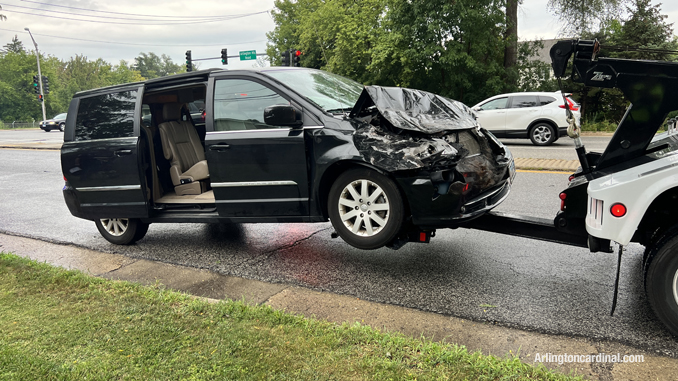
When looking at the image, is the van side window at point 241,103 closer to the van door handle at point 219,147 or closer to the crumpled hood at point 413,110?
the van door handle at point 219,147

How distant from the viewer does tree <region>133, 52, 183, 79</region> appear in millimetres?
144500

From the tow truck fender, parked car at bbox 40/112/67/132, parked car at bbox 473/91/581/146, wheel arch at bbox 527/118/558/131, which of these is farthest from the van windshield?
parked car at bbox 40/112/67/132

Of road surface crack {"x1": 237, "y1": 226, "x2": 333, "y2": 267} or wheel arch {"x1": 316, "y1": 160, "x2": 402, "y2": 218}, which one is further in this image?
road surface crack {"x1": 237, "y1": 226, "x2": 333, "y2": 267}

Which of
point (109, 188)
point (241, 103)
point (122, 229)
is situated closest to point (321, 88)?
point (241, 103)

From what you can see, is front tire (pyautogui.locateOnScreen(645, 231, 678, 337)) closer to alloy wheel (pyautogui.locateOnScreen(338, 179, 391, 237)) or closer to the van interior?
alloy wheel (pyautogui.locateOnScreen(338, 179, 391, 237))

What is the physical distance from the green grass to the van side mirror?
1612 millimetres

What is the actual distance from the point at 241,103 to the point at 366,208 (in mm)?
1723

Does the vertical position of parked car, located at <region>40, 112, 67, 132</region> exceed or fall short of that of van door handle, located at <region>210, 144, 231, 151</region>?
it exceeds it

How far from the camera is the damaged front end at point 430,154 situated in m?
3.79

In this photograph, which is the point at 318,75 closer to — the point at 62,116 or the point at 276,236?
the point at 276,236

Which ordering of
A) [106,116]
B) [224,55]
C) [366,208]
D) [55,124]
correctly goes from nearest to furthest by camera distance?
[366,208] < [106,116] < [224,55] < [55,124]

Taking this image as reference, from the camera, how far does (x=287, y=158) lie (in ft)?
14.6

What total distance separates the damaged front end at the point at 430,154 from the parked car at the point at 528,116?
10.2 meters

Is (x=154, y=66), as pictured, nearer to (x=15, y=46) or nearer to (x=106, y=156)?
(x=15, y=46)
